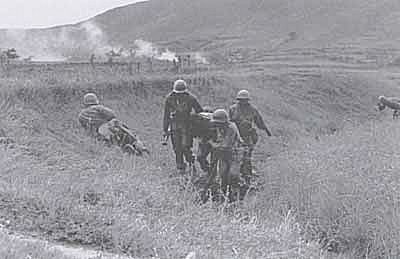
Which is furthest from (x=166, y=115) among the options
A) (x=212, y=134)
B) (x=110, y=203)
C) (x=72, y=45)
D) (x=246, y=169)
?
(x=72, y=45)

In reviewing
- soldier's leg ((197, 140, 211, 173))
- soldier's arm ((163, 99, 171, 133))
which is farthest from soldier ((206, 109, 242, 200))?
soldier's arm ((163, 99, 171, 133))

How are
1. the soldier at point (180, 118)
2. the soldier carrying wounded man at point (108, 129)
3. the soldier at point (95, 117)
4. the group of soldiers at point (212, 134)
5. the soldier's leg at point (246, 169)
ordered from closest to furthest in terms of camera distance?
the group of soldiers at point (212, 134) < the soldier's leg at point (246, 169) < the soldier at point (180, 118) < the soldier carrying wounded man at point (108, 129) < the soldier at point (95, 117)

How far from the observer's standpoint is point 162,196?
28.5ft

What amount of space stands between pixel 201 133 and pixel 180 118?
462 millimetres

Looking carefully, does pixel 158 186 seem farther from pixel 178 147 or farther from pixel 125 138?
pixel 125 138

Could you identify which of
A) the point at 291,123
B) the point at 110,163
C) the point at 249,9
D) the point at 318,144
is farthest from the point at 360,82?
the point at 249,9

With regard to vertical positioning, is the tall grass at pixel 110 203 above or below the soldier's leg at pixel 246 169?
above

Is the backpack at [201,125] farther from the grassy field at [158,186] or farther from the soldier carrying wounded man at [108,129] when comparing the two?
the soldier carrying wounded man at [108,129]

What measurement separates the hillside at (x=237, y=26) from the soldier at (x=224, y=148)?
39083 millimetres

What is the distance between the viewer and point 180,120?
11.8 metres

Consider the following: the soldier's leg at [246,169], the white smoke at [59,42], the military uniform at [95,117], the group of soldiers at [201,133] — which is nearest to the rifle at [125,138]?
the group of soldiers at [201,133]

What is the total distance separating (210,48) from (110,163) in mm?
43251

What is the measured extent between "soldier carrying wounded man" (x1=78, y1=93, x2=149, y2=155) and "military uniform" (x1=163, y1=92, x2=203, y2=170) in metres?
0.72

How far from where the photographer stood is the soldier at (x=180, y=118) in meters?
11.8
